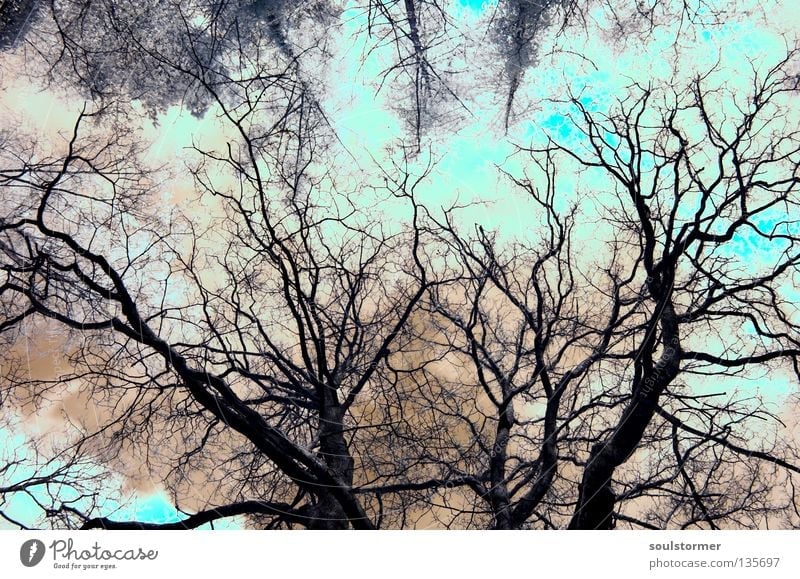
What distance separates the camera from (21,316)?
6.38ft

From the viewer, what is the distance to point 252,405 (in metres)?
1.96

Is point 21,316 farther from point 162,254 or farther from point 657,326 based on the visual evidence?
point 657,326

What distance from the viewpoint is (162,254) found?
1.94 m

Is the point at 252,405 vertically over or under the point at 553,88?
under

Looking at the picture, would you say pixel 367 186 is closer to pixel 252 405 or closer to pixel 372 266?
pixel 372 266

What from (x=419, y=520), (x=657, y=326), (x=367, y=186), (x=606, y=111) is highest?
(x=606, y=111)

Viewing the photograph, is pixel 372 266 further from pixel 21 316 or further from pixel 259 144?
pixel 21 316

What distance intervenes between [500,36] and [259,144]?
2.37 ft

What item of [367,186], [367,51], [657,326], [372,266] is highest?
[367,51]

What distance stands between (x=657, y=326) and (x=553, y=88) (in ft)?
2.31

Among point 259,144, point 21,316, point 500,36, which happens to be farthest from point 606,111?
point 21,316

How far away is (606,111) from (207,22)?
111 cm

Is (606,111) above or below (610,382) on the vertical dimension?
above

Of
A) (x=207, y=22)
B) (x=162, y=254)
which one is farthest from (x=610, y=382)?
(x=207, y=22)
